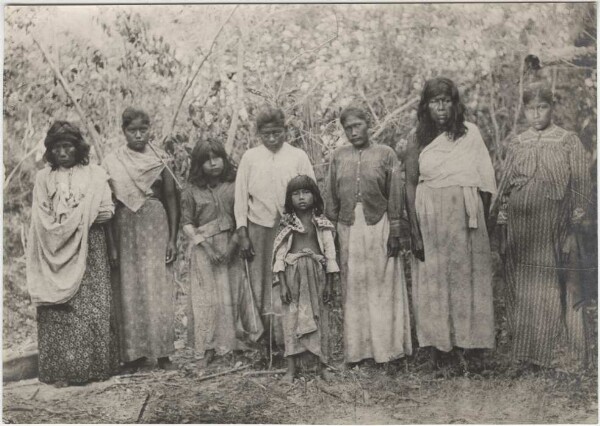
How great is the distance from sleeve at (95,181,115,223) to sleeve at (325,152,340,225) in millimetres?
1668

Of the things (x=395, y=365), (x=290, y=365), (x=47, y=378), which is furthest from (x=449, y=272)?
(x=47, y=378)

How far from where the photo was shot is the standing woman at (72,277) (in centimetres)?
587

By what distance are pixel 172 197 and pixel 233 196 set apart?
48cm

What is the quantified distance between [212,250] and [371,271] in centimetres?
125

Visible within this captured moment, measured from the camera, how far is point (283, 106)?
6043mm

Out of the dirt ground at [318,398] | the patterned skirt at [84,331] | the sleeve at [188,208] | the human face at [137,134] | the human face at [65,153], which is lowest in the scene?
the dirt ground at [318,398]

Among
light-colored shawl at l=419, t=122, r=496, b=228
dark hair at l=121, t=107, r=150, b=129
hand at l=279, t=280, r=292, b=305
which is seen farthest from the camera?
dark hair at l=121, t=107, r=150, b=129

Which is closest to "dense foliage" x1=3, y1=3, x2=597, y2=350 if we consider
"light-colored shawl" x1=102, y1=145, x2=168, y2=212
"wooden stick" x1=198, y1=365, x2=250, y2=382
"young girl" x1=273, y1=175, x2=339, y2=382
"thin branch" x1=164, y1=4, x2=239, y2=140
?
"thin branch" x1=164, y1=4, x2=239, y2=140

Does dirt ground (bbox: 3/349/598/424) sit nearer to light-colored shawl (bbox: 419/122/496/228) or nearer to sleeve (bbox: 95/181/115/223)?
sleeve (bbox: 95/181/115/223)

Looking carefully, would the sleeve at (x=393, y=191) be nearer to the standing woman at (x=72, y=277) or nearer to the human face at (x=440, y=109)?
the human face at (x=440, y=109)

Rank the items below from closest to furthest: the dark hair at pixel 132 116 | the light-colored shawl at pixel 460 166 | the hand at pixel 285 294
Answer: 1. the hand at pixel 285 294
2. the light-colored shawl at pixel 460 166
3. the dark hair at pixel 132 116

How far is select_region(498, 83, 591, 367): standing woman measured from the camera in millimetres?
5945

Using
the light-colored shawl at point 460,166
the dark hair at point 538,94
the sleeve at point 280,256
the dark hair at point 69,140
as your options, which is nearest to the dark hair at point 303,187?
the sleeve at point 280,256

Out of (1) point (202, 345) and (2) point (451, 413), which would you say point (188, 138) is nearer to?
(1) point (202, 345)
